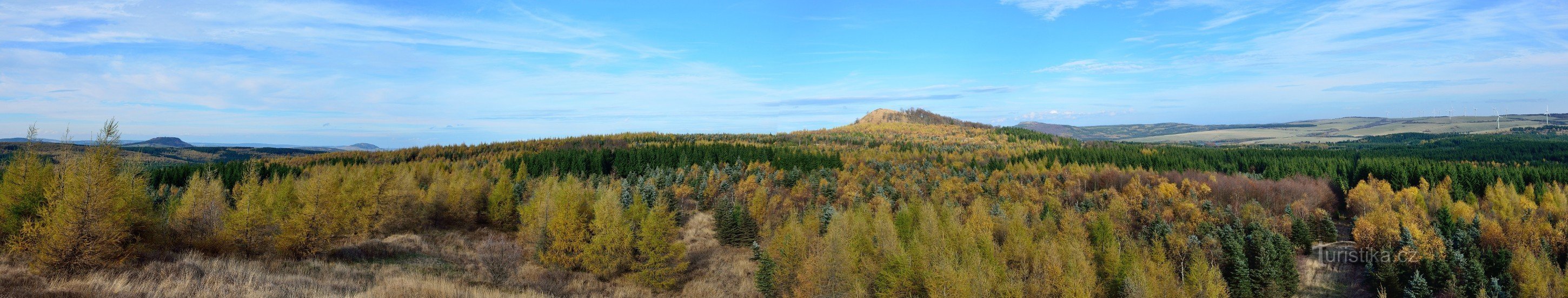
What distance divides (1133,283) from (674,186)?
70.4 meters

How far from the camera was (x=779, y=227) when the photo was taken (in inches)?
3132

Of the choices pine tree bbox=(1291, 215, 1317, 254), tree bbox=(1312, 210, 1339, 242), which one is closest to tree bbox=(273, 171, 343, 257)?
pine tree bbox=(1291, 215, 1317, 254)

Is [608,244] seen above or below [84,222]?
below

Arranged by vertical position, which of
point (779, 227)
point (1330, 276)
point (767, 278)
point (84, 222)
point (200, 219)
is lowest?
point (1330, 276)

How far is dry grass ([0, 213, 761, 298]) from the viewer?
77.3 feet

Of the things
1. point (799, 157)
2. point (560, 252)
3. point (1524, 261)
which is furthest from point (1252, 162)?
point (560, 252)

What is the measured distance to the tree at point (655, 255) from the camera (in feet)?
193

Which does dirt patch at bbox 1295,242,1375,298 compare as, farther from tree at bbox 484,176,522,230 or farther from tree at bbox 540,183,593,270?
tree at bbox 484,176,522,230

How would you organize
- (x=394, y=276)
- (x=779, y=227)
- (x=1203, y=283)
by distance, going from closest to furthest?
(x=394, y=276) < (x=1203, y=283) < (x=779, y=227)

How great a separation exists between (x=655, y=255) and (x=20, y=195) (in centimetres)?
3902

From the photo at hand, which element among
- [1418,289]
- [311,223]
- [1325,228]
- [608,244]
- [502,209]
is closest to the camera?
[311,223]

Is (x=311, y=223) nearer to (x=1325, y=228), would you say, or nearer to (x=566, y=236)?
(x=566, y=236)

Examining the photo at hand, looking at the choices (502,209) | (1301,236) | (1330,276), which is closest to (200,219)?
(502,209)

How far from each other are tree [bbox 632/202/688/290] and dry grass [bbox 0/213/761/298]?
4.42 feet
